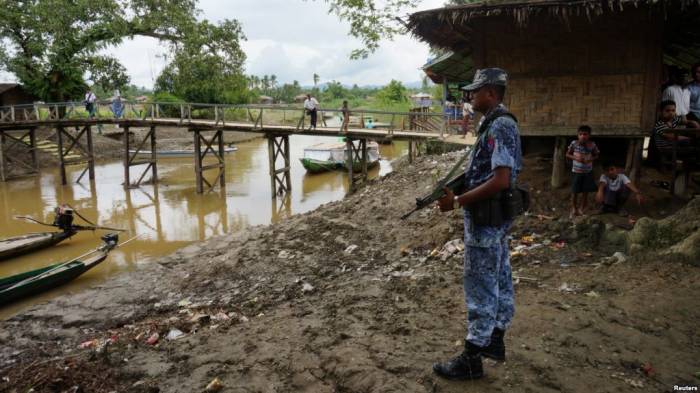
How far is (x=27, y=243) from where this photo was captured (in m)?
10.9

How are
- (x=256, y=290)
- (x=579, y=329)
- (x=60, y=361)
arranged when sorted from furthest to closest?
(x=256, y=290) → (x=60, y=361) → (x=579, y=329)

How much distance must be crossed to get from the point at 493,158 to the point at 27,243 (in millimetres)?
11442

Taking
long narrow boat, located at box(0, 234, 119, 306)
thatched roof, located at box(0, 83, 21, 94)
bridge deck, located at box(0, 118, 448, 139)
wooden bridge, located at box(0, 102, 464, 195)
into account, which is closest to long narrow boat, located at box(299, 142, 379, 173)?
wooden bridge, located at box(0, 102, 464, 195)

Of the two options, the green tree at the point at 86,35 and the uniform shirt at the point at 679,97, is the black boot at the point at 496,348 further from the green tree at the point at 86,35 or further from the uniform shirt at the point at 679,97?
the green tree at the point at 86,35

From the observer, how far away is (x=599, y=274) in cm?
488

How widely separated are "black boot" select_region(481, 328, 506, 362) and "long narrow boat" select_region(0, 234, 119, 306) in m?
8.01

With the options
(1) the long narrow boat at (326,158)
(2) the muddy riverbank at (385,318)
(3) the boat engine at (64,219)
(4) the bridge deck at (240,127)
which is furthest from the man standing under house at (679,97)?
(1) the long narrow boat at (326,158)

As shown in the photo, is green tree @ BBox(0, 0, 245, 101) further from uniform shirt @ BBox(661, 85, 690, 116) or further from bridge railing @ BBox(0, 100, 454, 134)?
uniform shirt @ BBox(661, 85, 690, 116)

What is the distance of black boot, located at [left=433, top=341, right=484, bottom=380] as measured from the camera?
3029 millimetres

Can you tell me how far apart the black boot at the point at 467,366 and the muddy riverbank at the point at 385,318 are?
69 millimetres

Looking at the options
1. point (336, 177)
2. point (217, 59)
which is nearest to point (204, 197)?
point (336, 177)

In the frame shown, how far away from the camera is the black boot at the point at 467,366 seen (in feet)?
9.94

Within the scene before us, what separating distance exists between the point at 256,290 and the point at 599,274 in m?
4.30

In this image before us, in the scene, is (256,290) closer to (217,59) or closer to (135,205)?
(135,205)
